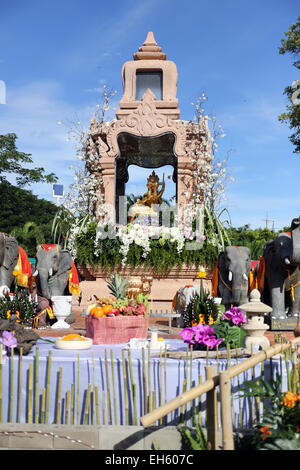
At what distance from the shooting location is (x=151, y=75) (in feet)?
48.2

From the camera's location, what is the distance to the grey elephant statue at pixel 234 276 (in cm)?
911

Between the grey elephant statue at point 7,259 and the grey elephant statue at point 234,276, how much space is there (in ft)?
13.7

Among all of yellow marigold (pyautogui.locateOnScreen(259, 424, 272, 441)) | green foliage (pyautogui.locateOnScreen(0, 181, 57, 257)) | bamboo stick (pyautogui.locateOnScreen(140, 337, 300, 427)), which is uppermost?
green foliage (pyautogui.locateOnScreen(0, 181, 57, 257))

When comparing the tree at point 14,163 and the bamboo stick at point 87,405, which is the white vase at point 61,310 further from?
the tree at point 14,163

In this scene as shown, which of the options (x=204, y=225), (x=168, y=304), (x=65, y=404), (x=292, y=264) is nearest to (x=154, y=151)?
(x=204, y=225)

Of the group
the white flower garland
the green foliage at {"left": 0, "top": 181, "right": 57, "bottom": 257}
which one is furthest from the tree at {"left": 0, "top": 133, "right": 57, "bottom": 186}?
the white flower garland

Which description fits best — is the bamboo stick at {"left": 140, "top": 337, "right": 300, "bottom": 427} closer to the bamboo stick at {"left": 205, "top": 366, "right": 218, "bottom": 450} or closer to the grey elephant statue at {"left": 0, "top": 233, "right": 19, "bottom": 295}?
the bamboo stick at {"left": 205, "top": 366, "right": 218, "bottom": 450}

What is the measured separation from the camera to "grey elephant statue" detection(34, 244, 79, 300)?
9102mm

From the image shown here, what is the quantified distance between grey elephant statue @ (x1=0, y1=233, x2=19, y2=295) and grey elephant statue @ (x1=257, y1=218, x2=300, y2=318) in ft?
16.3

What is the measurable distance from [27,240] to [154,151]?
43.6 ft

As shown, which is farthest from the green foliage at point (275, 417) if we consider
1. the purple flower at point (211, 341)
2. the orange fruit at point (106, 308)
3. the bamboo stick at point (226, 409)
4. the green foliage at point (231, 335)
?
the orange fruit at point (106, 308)

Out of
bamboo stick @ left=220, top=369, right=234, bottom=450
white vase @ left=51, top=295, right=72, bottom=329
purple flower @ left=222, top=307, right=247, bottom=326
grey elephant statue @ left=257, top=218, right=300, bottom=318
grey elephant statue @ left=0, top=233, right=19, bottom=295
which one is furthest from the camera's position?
grey elephant statue @ left=0, top=233, right=19, bottom=295

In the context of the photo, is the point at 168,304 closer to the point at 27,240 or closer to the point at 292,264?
the point at 292,264

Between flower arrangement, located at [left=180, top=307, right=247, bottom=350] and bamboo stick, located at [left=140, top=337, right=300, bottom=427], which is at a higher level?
flower arrangement, located at [left=180, top=307, right=247, bottom=350]
